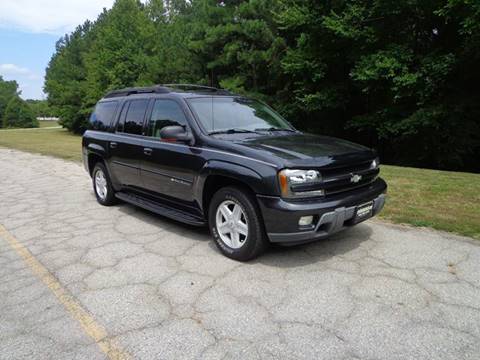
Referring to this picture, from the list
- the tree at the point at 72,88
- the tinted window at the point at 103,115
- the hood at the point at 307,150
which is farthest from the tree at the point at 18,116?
the hood at the point at 307,150

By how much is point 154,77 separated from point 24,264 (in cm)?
2479

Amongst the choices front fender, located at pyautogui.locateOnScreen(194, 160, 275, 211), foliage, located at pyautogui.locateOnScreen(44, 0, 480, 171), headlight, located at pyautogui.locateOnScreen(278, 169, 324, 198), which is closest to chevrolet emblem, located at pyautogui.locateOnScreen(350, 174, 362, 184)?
headlight, located at pyautogui.locateOnScreen(278, 169, 324, 198)

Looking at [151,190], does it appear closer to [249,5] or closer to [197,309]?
[197,309]

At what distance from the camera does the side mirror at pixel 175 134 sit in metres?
4.38

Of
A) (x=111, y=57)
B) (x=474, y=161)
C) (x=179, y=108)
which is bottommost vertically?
(x=474, y=161)

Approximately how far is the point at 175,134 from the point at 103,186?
287cm

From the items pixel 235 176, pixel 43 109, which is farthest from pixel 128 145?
pixel 43 109

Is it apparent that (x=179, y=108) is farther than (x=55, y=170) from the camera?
No

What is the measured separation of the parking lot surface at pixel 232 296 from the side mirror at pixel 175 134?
49.8 inches

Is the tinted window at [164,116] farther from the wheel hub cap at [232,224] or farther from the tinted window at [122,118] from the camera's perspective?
the wheel hub cap at [232,224]

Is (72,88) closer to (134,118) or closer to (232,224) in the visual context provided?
(134,118)

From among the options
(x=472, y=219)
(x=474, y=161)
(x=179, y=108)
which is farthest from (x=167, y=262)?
(x=474, y=161)

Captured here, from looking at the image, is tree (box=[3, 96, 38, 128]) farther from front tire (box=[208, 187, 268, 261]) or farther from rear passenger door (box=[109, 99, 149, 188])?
front tire (box=[208, 187, 268, 261])

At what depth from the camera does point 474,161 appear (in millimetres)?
15086
